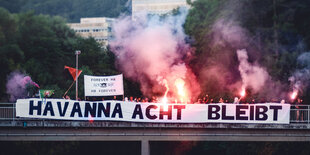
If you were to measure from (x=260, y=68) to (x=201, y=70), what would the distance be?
7120mm

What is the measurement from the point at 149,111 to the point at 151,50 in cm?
1707

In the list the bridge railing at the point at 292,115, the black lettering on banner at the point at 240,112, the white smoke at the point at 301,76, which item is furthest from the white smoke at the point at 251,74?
the black lettering on banner at the point at 240,112

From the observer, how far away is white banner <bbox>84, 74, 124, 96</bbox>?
126 ft

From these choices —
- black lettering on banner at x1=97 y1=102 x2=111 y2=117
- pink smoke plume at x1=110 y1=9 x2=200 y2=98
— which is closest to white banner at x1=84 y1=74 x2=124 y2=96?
black lettering on banner at x1=97 y1=102 x2=111 y2=117

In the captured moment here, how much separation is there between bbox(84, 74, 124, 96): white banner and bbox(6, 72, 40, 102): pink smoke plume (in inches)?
831

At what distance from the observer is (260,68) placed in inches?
2496

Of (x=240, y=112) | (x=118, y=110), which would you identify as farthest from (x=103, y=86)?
(x=240, y=112)

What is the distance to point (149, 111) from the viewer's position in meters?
37.0

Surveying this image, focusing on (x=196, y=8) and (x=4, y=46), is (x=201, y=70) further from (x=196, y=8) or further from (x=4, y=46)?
(x=4, y=46)

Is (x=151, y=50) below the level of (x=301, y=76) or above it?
above

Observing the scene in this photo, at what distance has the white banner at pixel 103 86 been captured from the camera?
38500mm

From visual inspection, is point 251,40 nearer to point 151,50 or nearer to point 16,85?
point 151,50

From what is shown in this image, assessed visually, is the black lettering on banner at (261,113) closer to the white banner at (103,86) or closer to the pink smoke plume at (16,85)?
the white banner at (103,86)
